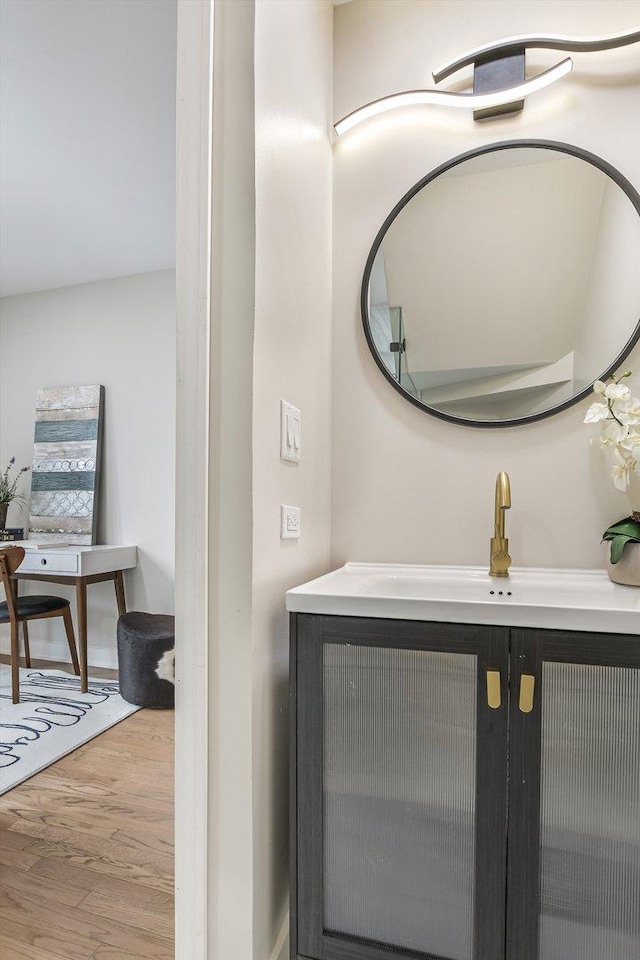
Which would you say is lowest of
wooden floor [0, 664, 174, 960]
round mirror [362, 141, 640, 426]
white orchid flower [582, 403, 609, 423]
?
wooden floor [0, 664, 174, 960]

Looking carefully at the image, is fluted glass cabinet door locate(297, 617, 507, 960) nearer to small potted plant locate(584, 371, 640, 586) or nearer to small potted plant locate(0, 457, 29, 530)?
small potted plant locate(584, 371, 640, 586)

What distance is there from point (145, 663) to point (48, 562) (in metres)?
0.95

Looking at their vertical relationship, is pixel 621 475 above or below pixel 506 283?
below

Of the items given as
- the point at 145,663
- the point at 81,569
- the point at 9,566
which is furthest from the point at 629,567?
the point at 9,566

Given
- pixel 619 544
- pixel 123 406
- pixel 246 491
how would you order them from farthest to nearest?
1. pixel 123 406
2. pixel 619 544
3. pixel 246 491

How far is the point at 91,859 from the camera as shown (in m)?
1.61

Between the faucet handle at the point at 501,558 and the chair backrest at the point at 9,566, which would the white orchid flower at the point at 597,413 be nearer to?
the faucet handle at the point at 501,558

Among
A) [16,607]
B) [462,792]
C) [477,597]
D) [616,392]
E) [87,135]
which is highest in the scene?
[87,135]

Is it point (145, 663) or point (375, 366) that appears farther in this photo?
point (145, 663)

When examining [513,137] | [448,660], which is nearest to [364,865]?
[448,660]

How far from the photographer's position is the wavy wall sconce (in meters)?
1.45

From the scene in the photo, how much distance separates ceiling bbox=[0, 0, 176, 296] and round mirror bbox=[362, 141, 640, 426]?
1.14m

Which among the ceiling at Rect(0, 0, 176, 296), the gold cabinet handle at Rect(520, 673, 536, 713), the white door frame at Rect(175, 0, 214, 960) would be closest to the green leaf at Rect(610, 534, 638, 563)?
the gold cabinet handle at Rect(520, 673, 536, 713)

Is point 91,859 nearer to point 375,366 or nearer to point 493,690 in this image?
point 493,690
